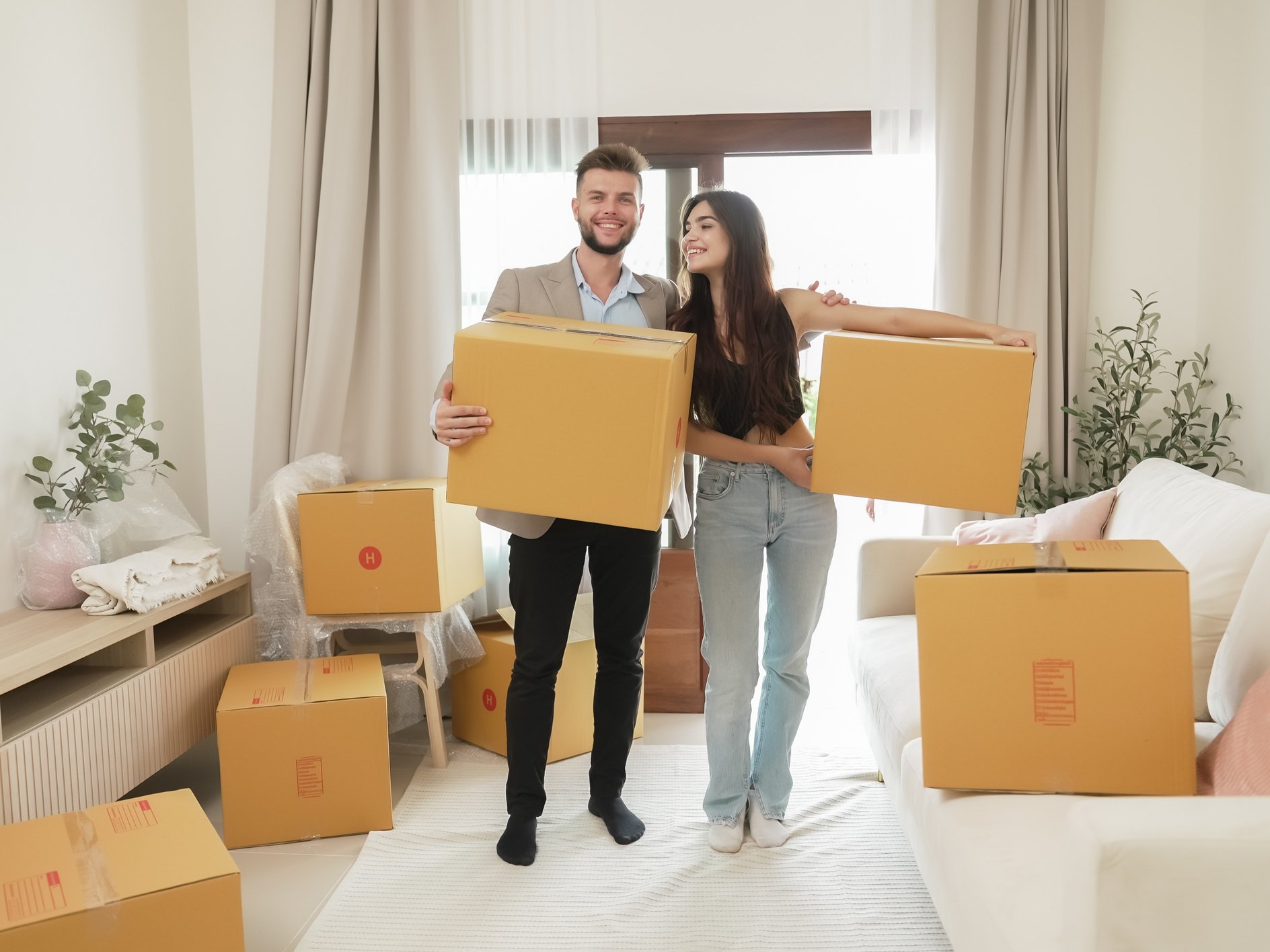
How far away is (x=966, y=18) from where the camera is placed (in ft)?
9.26

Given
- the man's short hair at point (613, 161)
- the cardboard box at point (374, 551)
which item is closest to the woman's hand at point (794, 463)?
the man's short hair at point (613, 161)

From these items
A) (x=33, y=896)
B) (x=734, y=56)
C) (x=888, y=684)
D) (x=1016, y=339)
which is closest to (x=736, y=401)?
(x=1016, y=339)

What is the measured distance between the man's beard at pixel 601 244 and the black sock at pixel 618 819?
3.95 feet

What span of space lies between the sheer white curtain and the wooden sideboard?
84 cm

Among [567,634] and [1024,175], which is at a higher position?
[1024,175]

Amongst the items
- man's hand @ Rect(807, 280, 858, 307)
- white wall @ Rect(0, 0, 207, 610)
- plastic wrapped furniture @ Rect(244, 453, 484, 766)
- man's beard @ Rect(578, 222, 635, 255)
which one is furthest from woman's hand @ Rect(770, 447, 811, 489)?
white wall @ Rect(0, 0, 207, 610)

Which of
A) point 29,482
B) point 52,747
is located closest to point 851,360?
point 52,747

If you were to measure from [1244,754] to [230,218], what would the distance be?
2948 mm

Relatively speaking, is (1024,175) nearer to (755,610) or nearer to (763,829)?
(755,610)

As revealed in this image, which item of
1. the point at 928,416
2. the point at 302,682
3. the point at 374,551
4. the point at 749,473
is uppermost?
the point at 928,416

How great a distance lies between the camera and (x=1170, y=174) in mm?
2908

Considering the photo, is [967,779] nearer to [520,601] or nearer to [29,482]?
[520,601]

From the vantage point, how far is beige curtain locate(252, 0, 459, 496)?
2877 millimetres

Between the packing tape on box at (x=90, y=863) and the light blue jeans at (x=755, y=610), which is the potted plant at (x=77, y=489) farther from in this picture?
the light blue jeans at (x=755, y=610)
